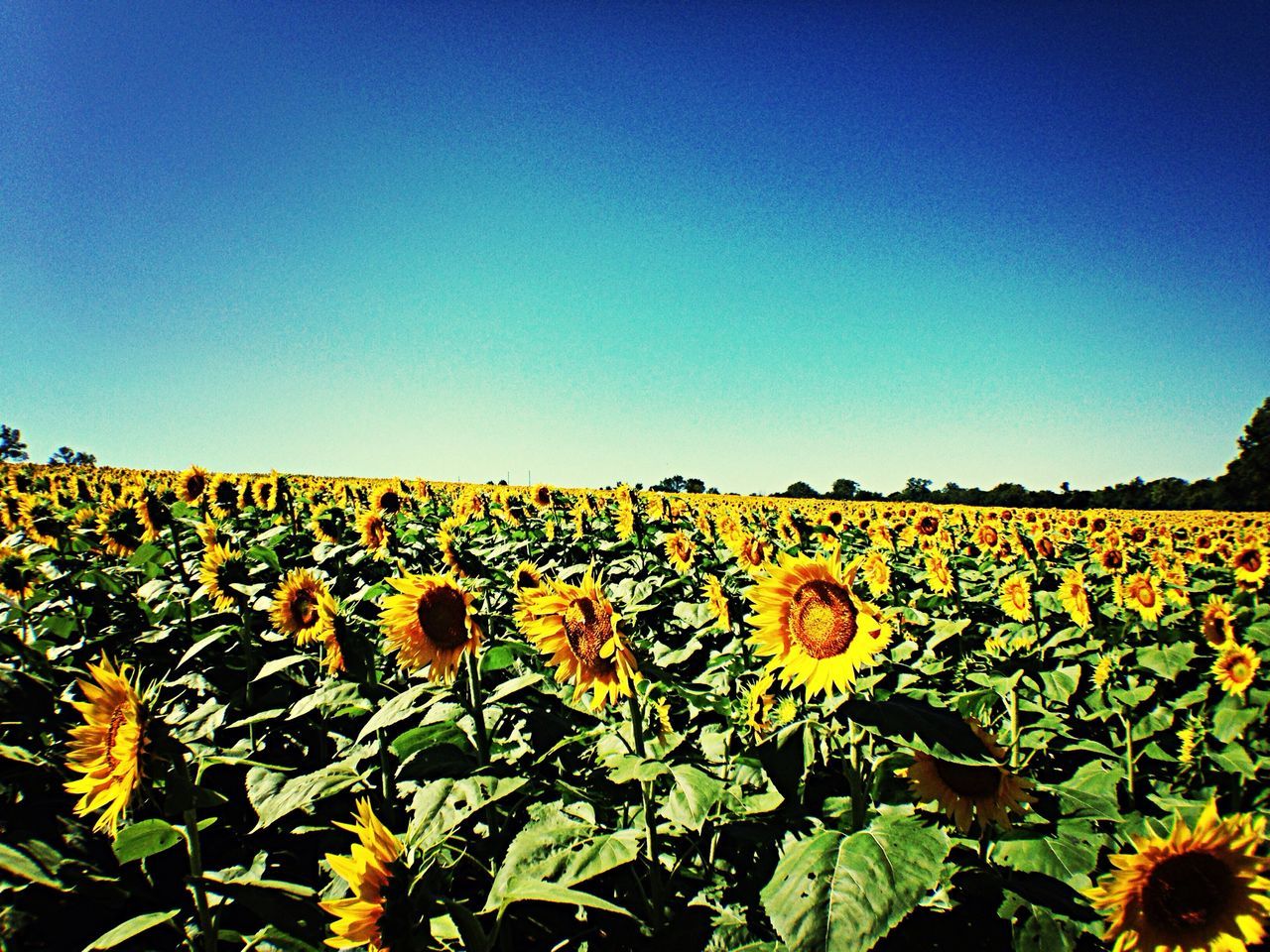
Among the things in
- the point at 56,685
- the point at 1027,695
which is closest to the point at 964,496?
the point at 1027,695

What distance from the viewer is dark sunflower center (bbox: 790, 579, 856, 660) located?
226cm

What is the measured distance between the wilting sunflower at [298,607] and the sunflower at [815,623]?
8.97 ft

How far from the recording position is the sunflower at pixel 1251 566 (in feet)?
27.0

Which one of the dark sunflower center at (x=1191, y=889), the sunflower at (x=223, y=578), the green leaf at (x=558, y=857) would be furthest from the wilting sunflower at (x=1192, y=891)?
the sunflower at (x=223, y=578)

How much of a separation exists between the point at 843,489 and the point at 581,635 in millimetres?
66272

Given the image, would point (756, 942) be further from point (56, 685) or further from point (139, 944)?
point (56, 685)

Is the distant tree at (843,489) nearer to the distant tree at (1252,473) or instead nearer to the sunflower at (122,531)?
the distant tree at (1252,473)

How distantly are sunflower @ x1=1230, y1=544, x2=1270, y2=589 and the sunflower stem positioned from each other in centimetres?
1059

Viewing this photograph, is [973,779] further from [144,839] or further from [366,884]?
[144,839]

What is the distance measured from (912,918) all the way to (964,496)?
71.2 metres

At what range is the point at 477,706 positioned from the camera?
2.38 m

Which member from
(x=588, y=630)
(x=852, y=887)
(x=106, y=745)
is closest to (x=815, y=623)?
(x=588, y=630)

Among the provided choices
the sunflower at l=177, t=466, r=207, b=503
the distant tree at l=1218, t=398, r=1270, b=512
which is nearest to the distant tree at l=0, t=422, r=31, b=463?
the sunflower at l=177, t=466, r=207, b=503

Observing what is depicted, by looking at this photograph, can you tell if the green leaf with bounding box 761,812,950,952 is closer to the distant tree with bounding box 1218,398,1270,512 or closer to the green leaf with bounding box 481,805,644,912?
the green leaf with bounding box 481,805,644,912
